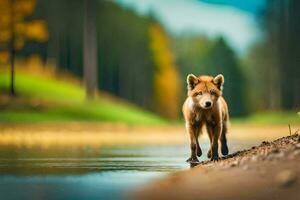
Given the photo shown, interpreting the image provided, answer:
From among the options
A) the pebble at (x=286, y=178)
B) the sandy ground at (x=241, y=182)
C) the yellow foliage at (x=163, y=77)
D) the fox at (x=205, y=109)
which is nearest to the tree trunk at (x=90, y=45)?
the yellow foliage at (x=163, y=77)

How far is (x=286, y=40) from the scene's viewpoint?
7744 cm

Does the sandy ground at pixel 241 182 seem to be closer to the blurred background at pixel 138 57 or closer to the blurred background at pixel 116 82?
the blurred background at pixel 116 82

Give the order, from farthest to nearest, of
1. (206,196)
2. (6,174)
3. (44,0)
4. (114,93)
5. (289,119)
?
(114,93) < (44,0) < (289,119) < (6,174) < (206,196)

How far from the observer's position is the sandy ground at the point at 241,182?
1009 cm

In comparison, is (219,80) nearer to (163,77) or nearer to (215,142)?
(215,142)

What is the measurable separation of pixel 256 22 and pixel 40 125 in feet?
127

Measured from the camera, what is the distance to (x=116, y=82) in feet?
278

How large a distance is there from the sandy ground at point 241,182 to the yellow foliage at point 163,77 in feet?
223

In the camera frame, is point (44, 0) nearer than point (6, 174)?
No

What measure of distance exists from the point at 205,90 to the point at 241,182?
4.38 m

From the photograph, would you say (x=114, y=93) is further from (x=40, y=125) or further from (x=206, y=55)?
(x=40, y=125)

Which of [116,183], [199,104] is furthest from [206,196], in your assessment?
[199,104]

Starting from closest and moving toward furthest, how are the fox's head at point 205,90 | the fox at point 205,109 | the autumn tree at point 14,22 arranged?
the fox's head at point 205,90, the fox at point 205,109, the autumn tree at point 14,22

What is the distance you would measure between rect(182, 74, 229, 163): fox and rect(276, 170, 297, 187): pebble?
4.27 meters
